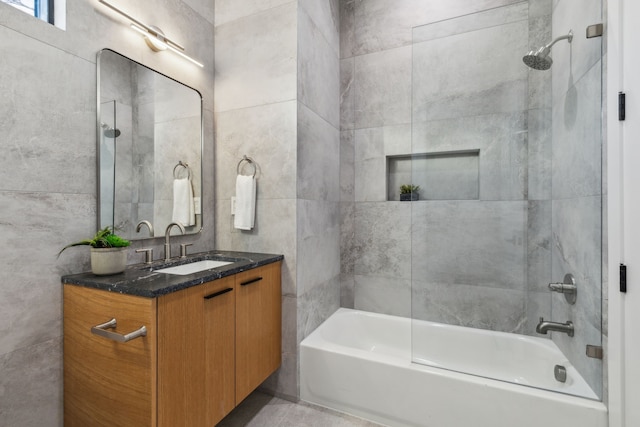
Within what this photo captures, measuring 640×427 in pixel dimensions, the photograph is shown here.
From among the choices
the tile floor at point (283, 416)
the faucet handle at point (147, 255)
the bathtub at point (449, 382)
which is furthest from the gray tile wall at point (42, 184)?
the bathtub at point (449, 382)

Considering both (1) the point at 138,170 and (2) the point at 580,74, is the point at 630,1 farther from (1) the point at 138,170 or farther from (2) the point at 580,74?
(1) the point at 138,170

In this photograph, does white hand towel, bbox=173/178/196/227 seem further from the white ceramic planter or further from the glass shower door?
the glass shower door

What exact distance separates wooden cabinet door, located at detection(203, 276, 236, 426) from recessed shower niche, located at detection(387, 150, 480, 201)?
4.47 feet

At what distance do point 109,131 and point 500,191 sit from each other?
2184 millimetres

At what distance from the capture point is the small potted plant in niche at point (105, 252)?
1265 millimetres

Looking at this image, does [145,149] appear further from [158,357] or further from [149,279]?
[158,357]

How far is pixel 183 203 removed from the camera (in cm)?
186

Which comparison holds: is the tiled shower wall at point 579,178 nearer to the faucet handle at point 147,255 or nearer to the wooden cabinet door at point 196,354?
the wooden cabinet door at point 196,354

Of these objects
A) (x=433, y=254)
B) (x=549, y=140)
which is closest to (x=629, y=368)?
(x=433, y=254)

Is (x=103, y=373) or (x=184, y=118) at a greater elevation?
(x=184, y=118)

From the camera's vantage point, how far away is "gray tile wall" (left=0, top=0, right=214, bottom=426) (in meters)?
1.13

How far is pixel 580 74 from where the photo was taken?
149 centimetres

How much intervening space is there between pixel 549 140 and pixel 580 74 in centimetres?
35

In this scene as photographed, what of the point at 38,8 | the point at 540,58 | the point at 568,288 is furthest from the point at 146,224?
the point at 540,58
